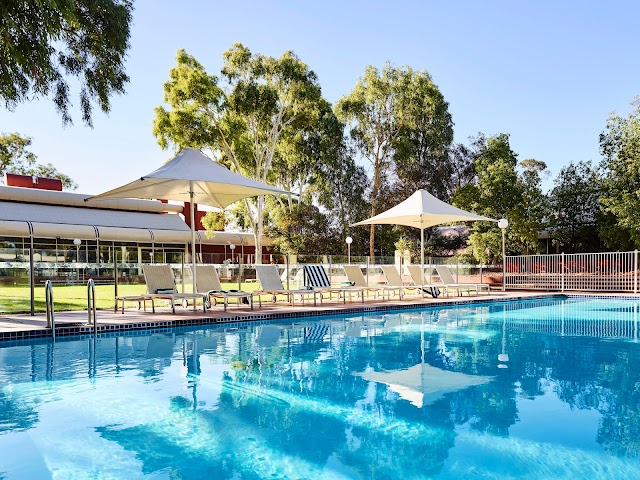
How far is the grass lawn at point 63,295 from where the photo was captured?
10.5m

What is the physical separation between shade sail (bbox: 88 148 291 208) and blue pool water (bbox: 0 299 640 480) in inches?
123

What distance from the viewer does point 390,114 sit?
28.6 metres

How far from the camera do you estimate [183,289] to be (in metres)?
11.7

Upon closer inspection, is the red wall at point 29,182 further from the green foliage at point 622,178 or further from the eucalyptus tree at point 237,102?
the green foliage at point 622,178

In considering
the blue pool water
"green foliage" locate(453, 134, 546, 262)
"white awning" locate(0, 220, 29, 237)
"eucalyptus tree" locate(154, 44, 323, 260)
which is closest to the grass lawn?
→ the blue pool water

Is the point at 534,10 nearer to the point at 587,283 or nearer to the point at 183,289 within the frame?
the point at 587,283

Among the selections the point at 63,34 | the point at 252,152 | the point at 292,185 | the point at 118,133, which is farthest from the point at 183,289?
the point at 292,185

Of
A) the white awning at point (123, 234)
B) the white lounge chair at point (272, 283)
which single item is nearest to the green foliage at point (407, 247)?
the white lounge chair at point (272, 283)

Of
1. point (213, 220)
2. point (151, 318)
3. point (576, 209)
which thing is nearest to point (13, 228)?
point (213, 220)

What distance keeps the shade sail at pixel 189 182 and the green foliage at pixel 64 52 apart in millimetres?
1828

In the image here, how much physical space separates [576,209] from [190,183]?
21.9 m

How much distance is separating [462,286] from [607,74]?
12.9 m

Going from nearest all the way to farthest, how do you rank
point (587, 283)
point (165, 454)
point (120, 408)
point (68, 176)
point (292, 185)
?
point (165, 454)
point (120, 408)
point (587, 283)
point (292, 185)
point (68, 176)

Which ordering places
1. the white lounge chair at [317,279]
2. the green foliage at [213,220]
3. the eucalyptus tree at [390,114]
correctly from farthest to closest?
1. the eucalyptus tree at [390,114]
2. the green foliage at [213,220]
3. the white lounge chair at [317,279]
